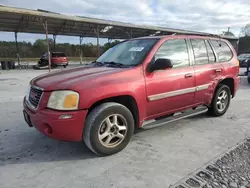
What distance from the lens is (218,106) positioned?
4688 mm

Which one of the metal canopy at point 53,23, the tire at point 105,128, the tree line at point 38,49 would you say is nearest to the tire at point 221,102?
the tire at point 105,128

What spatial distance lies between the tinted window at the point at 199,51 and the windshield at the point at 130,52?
918 millimetres

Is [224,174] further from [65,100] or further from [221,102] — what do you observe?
[221,102]

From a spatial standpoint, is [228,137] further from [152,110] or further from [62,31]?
[62,31]

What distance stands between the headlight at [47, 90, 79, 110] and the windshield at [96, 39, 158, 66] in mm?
1138

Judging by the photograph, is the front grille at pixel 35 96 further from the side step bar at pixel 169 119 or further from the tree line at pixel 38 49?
the tree line at pixel 38 49

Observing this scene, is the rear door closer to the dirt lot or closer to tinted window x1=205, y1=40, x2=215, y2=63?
tinted window x1=205, y1=40, x2=215, y2=63

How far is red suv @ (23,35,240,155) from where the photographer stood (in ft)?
8.90

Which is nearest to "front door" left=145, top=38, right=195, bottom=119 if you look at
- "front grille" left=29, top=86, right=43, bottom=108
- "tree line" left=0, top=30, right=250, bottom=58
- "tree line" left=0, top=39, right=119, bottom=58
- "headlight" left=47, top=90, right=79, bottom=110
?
"headlight" left=47, top=90, right=79, bottom=110

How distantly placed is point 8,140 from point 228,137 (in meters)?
3.70

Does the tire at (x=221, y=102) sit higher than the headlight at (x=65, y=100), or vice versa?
the headlight at (x=65, y=100)

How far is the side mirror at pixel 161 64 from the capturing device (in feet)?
10.6

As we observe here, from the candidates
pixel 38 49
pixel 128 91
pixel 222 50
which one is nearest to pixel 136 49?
pixel 128 91

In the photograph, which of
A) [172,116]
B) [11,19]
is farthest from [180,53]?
[11,19]
